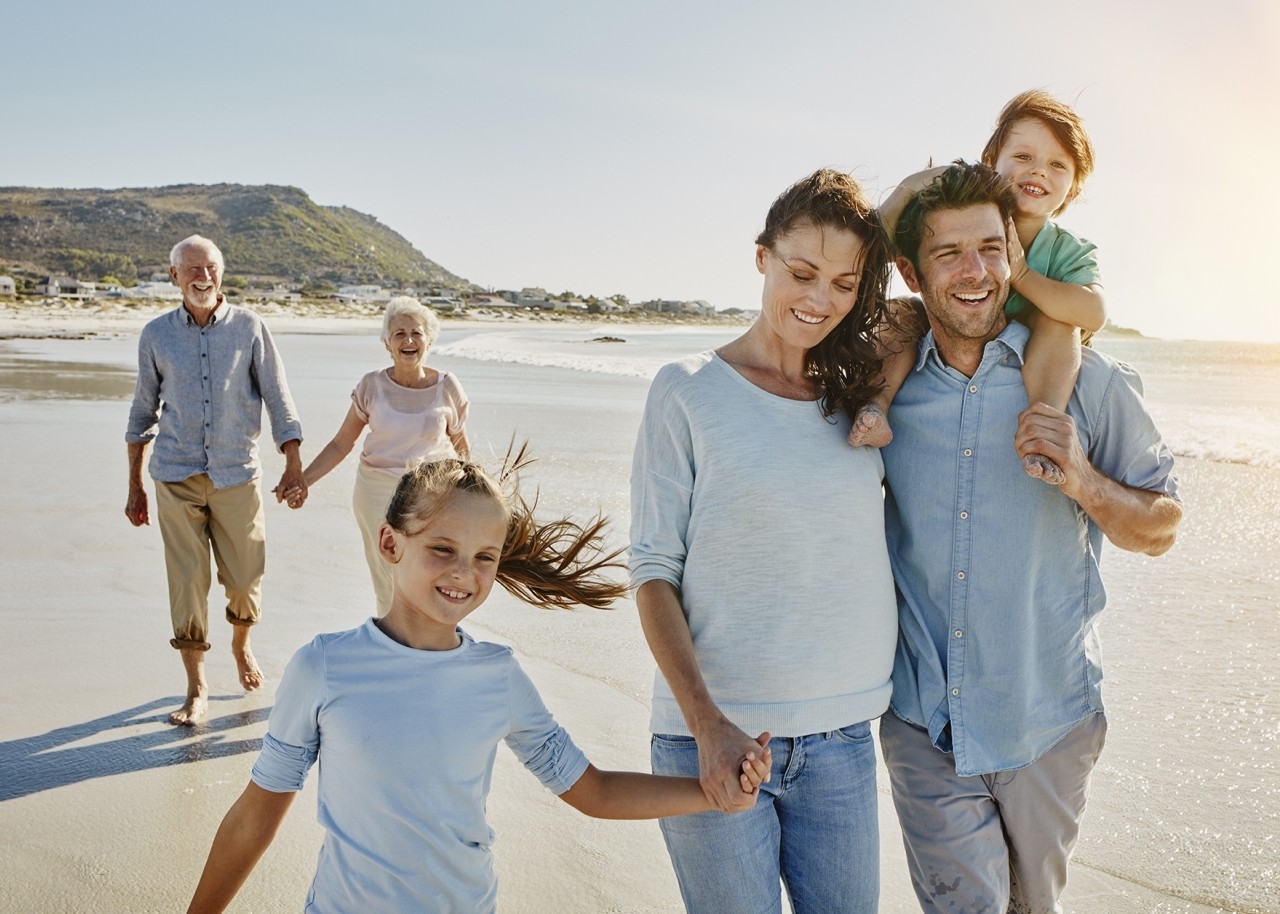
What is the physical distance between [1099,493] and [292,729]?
5.84ft

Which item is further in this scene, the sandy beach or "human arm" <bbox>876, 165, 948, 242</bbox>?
the sandy beach

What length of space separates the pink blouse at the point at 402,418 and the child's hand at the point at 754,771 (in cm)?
352

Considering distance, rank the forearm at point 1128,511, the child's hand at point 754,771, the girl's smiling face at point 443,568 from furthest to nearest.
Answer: the forearm at point 1128,511
the girl's smiling face at point 443,568
the child's hand at point 754,771

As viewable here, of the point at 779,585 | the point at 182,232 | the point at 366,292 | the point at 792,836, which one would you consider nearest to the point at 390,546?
the point at 779,585

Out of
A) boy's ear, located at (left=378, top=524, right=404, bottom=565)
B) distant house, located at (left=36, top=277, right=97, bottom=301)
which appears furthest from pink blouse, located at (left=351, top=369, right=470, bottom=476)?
distant house, located at (left=36, top=277, right=97, bottom=301)

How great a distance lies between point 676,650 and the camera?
6.72 ft

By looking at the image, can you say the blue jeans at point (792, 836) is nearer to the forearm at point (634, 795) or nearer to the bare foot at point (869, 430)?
the forearm at point (634, 795)

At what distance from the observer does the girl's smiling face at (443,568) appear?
2.10 m

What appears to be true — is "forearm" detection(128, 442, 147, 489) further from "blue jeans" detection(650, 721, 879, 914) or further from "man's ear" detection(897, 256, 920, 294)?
"man's ear" detection(897, 256, 920, 294)

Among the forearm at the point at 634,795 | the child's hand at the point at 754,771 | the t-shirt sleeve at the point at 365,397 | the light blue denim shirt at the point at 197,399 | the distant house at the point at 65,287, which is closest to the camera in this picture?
the child's hand at the point at 754,771

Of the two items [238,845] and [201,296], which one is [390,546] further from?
[201,296]

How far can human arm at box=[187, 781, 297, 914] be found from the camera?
A: 1.92 m

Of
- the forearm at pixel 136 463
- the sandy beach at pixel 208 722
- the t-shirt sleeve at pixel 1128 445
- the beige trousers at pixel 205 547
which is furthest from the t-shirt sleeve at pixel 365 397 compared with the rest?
the t-shirt sleeve at pixel 1128 445

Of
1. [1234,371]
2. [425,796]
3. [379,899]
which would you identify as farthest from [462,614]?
[1234,371]
